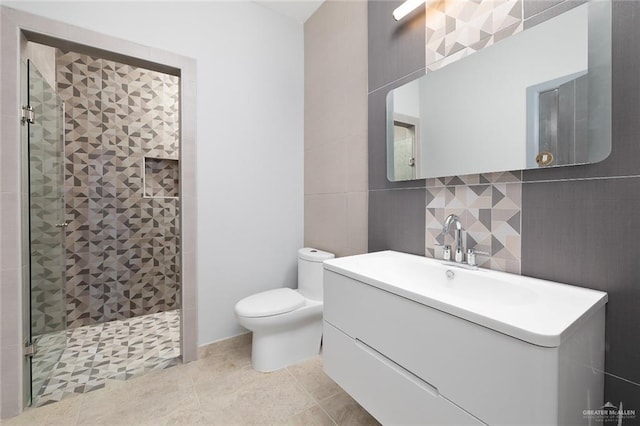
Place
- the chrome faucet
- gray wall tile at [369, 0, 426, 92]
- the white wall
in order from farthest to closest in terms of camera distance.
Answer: the white wall
gray wall tile at [369, 0, 426, 92]
the chrome faucet

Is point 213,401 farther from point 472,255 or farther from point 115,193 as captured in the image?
point 115,193

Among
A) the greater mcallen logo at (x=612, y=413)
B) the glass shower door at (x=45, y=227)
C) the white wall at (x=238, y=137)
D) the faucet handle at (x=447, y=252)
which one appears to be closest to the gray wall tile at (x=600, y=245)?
the greater mcallen logo at (x=612, y=413)

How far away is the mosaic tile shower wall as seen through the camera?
2.36 metres

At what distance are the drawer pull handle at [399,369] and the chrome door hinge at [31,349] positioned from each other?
172cm

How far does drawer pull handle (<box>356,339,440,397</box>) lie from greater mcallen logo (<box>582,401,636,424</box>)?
1.60 feet

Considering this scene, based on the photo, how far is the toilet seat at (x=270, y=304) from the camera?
5.42 feet

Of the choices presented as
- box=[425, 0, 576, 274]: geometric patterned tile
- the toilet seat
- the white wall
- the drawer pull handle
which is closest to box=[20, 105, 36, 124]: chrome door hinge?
the white wall

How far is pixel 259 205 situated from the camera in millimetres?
2184

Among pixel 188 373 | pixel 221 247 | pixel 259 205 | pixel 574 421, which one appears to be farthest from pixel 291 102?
pixel 574 421

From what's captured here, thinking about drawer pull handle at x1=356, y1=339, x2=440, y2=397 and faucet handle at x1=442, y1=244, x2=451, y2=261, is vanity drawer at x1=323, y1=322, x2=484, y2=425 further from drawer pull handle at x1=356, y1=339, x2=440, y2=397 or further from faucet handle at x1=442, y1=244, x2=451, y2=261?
faucet handle at x1=442, y1=244, x2=451, y2=261

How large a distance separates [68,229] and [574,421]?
10.5ft

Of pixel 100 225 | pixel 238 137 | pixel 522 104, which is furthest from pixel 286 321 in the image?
pixel 100 225

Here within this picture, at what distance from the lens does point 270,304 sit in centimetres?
174

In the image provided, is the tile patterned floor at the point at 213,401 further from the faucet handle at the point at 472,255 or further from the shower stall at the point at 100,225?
the faucet handle at the point at 472,255
